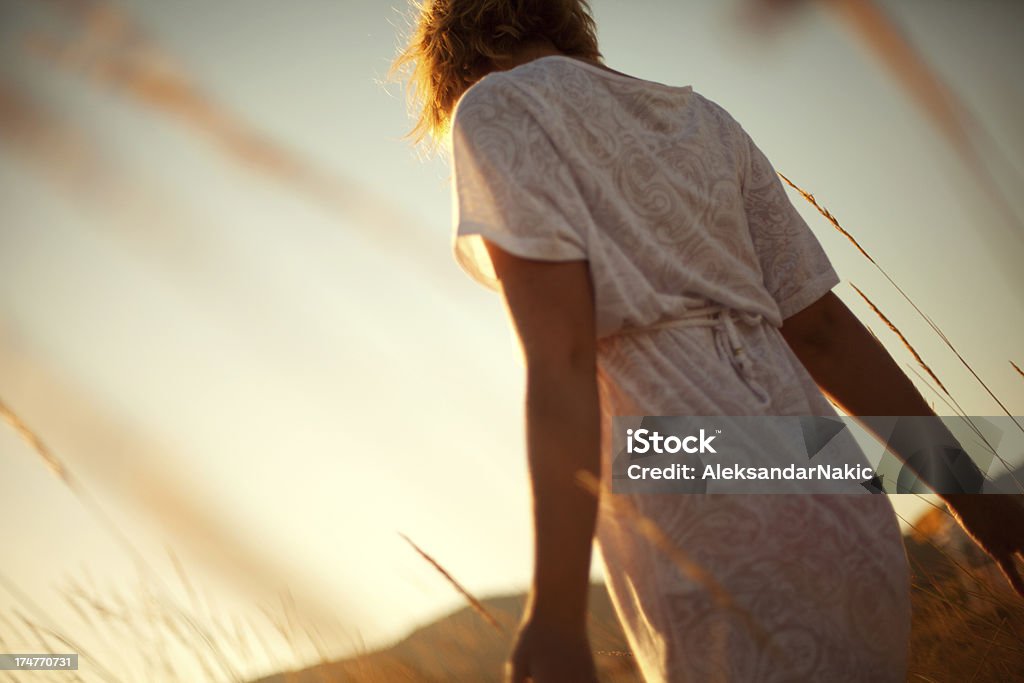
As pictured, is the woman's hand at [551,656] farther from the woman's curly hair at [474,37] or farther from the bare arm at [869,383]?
the woman's curly hair at [474,37]

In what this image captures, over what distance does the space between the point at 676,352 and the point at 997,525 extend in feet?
2.17

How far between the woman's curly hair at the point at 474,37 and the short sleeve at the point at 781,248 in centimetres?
37

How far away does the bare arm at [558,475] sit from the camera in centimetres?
75

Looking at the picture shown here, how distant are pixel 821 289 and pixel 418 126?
2.66ft

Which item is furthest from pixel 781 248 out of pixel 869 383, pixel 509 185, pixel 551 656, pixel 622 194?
pixel 551 656

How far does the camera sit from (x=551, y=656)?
0.74 m

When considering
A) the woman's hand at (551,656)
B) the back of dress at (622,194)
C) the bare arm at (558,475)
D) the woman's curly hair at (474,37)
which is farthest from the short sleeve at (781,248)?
the woman's hand at (551,656)

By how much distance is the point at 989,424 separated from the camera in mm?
1824

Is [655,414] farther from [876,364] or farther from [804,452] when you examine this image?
[876,364]

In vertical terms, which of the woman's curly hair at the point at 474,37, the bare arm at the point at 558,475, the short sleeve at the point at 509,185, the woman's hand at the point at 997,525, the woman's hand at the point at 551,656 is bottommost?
the woman's hand at the point at 997,525

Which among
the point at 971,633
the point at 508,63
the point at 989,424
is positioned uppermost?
the point at 508,63

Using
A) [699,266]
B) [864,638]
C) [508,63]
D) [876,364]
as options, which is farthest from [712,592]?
[508,63]

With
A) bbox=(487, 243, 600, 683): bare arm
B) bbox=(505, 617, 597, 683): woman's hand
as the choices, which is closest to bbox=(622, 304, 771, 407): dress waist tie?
bbox=(487, 243, 600, 683): bare arm

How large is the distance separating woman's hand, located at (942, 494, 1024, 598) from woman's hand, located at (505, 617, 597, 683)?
2.63 ft
